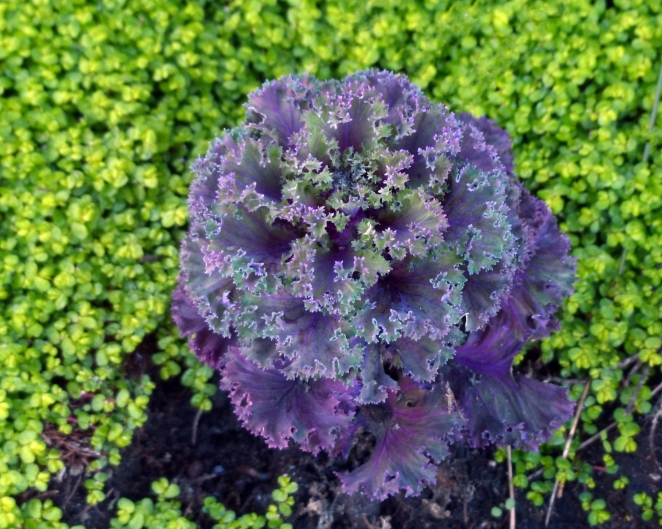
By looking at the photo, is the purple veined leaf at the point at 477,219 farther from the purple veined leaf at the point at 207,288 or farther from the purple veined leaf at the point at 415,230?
the purple veined leaf at the point at 207,288

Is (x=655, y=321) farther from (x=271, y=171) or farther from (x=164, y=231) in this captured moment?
(x=164, y=231)

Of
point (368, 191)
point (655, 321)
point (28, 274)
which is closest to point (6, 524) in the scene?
point (28, 274)

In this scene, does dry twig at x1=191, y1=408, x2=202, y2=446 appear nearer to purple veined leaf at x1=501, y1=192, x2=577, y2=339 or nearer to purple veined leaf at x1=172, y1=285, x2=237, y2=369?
purple veined leaf at x1=172, y1=285, x2=237, y2=369

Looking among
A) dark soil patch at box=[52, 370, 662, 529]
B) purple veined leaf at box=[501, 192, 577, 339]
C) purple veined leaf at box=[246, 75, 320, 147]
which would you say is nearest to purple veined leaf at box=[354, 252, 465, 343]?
purple veined leaf at box=[501, 192, 577, 339]

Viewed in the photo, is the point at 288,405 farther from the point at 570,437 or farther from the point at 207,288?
the point at 570,437

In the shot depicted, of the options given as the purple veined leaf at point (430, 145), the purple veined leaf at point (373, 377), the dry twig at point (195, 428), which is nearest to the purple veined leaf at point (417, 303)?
the purple veined leaf at point (373, 377)
